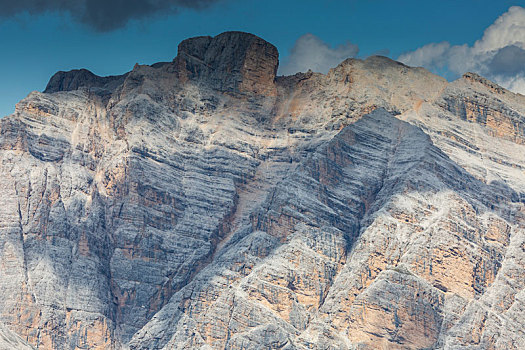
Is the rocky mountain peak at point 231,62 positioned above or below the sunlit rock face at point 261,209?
above

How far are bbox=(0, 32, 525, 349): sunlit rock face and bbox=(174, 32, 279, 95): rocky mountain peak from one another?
0.23 meters

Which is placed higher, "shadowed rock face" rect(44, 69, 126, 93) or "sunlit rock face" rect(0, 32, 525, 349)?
"shadowed rock face" rect(44, 69, 126, 93)

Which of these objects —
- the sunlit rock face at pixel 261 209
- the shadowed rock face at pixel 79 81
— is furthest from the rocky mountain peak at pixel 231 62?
the shadowed rock face at pixel 79 81

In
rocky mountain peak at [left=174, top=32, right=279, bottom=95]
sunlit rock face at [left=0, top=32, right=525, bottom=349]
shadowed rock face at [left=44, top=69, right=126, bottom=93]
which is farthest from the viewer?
shadowed rock face at [left=44, top=69, right=126, bottom=93]

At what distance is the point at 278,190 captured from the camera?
158250 mm

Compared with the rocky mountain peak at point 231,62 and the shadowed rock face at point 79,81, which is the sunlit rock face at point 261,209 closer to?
the rocky mountain peak at point 231,62

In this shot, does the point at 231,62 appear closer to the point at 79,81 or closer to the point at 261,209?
the point at 79,81

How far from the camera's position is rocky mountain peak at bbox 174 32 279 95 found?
182250 mm

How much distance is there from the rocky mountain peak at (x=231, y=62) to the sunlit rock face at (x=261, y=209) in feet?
0.75

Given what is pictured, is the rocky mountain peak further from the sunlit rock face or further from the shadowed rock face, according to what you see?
the shadowed rock face

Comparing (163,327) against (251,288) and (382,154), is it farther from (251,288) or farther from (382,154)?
(382,154)

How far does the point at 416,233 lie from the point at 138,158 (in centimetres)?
3669

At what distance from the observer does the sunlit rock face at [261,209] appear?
14375 cm

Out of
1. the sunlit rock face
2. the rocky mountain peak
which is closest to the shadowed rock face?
the sunlit rock face
